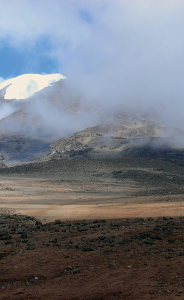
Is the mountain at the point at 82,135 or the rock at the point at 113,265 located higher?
the mountain at the point at 82,135

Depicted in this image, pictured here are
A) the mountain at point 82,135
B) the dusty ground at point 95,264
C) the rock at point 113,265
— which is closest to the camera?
the dusty ground at point 95,264

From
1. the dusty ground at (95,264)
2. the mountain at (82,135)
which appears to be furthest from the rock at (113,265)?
the mountain at (82,135)

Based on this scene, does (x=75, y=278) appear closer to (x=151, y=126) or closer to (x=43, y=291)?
(x=43, y=291)

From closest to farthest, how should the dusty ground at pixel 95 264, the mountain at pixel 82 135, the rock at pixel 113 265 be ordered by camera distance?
the dusty ground at pixel 95 264 → the rock at pixel 113 265 → the mountain at pixel 82 135

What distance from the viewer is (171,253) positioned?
32.6 ft

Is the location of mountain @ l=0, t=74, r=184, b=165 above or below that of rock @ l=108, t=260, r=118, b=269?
above

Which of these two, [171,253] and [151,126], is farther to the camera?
[151,126]

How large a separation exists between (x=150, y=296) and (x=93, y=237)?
667 cm

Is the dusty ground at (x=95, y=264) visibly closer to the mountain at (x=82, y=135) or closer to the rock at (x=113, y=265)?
the rock at (x=113, y=265)

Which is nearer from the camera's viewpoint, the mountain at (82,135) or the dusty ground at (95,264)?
the dusty ground at (95,264)

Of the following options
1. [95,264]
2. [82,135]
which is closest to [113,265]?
[95,264]

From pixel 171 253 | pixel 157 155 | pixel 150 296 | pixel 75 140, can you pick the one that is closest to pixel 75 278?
pixel 150 296

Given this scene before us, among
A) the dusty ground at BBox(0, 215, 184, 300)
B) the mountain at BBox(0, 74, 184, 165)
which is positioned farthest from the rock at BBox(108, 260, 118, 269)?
the mountain at BBox(0, 74, 184, 165)

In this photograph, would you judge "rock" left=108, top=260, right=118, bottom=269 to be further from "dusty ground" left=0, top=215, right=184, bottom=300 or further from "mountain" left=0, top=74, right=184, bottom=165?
"mountain" left=0, top=74, right=184, bottom=165
